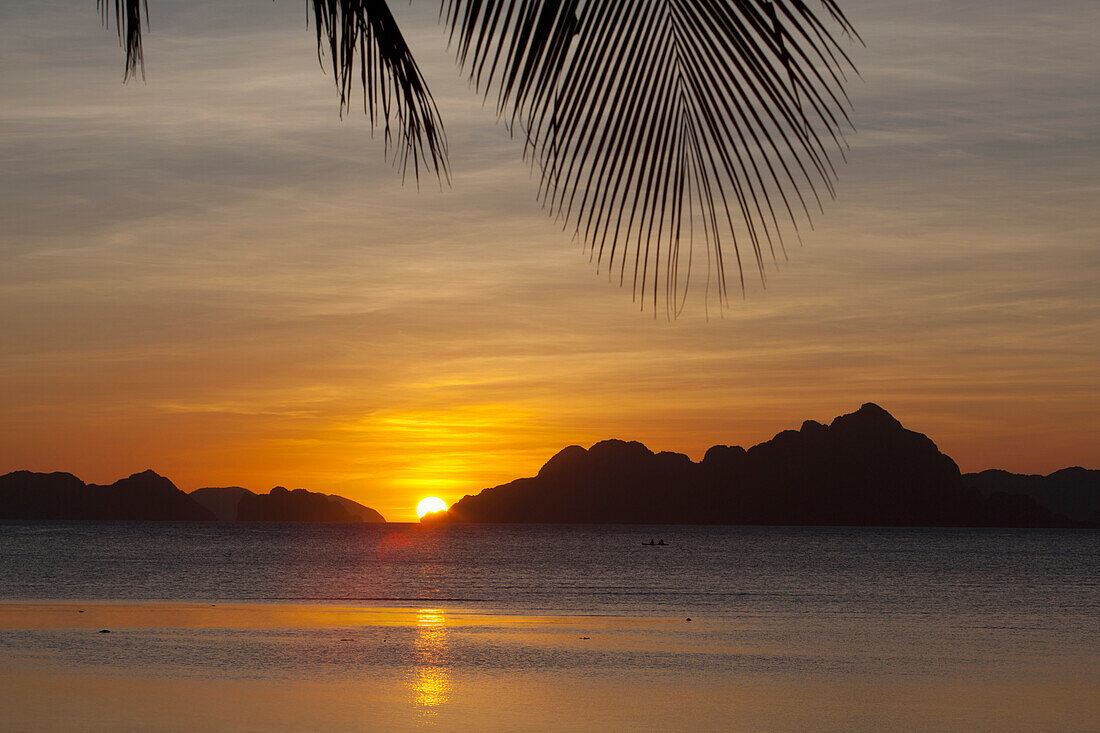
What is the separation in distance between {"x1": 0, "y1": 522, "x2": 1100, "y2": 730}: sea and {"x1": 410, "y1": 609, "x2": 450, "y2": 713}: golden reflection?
0.12 metres

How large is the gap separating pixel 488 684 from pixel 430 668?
314cm

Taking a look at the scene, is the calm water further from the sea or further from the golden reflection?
the golden reflection

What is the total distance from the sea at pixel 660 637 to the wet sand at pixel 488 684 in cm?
13

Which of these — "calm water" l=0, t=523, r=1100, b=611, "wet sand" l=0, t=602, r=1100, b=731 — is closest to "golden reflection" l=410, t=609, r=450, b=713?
"wet sand" l=0, t=602, r=1100, b=731

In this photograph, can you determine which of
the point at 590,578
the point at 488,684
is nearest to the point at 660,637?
the point at 488,684

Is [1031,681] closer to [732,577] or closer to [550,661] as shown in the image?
[550,661]

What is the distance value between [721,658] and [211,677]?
12995 mm

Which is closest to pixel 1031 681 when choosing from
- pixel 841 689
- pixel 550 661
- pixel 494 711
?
pixel 841 689

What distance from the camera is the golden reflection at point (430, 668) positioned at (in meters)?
22.4

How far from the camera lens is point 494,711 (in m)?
20.9

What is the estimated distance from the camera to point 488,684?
24.2 m

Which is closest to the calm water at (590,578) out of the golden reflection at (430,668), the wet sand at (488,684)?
the golden reflection at (430,668)

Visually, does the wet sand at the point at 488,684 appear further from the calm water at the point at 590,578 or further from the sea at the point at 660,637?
the calm water at the point at 590,578

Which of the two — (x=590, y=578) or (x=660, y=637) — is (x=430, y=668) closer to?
(x=660, y=637)
